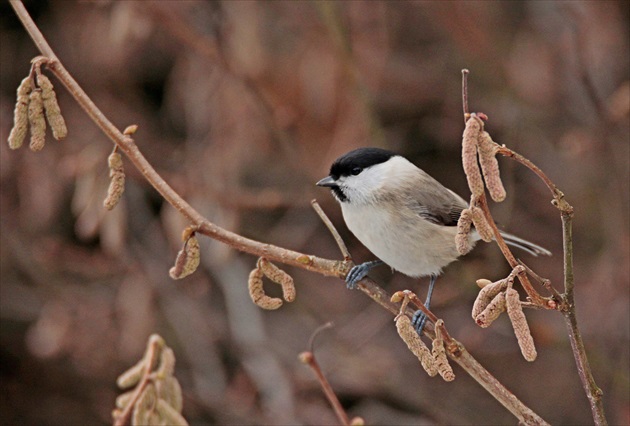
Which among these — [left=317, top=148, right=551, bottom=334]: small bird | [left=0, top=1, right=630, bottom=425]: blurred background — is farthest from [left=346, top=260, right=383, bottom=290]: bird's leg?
[left=0, top=1, right=630, bottom=425]: blurred background

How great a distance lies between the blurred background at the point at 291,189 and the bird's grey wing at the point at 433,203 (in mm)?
730

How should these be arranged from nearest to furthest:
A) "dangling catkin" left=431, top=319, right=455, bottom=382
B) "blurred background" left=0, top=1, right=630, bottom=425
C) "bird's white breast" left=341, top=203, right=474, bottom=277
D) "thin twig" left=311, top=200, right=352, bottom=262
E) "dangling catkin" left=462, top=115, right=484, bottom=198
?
1. "dangling catkin" left=462, top=115, right=484, bottom=198
2. "dangling catkin" left=431, top=319, right=455, bottom=382
3. "thin twig" left=311, top=200, right=352, bottom=262
4. "bird's white breast" left=341, top=203, right=474, bottom=277
5. "blurred background" left=0, top=1, right=630, bottom=425

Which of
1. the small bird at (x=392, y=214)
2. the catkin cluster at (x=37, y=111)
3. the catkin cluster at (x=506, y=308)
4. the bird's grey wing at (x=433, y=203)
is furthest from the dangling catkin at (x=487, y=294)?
the bird's grey wing at (x=433, y=203)

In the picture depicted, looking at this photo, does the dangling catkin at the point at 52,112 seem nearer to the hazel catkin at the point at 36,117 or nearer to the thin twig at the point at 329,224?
the hazel catkin at the point at 36,117

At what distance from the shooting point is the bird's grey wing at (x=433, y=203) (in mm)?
2480

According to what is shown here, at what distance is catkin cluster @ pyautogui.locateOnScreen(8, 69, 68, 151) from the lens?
1425mm

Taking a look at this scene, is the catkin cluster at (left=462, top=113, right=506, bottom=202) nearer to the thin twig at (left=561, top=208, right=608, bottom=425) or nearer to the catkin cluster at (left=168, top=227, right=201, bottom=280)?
the thin twig at (left=561, top=208, right=608, bottom=425)

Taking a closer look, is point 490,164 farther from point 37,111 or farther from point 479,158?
point 37,111

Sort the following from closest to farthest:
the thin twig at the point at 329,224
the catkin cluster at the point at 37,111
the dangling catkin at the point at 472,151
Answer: the dangling catkin at the point at 472,151 < the catkin cluster at the point at 37,111 < the thin twig at the point at 329,224

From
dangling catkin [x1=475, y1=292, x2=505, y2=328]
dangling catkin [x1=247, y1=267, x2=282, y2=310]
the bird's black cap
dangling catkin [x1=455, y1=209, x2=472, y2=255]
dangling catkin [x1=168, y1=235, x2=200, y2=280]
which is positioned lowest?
the bird's black cap

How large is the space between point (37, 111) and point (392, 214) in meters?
1.26

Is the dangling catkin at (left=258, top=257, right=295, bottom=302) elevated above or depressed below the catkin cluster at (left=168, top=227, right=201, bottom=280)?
below

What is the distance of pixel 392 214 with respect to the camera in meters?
2.40

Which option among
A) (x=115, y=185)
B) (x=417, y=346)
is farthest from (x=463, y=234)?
(x=115, y=185)
